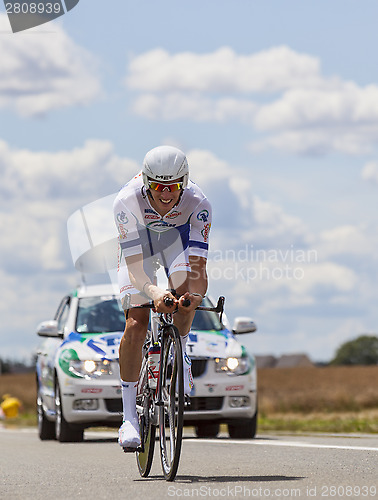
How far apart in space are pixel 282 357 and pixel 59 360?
449 ft

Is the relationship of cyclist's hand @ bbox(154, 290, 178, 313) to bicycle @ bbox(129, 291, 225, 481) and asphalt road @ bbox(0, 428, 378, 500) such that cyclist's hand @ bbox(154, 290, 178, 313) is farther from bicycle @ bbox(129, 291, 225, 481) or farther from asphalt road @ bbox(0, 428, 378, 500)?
asphalt road @ bbox(0, 428, 378, 500)

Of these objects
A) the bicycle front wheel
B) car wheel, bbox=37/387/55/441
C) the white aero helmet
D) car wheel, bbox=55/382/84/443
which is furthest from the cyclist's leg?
car wheel, bbox=37/387/55/441

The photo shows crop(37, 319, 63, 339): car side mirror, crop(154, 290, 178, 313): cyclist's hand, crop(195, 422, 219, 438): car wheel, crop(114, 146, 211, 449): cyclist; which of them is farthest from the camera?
crop(195, 422, 219, 438): car wheel

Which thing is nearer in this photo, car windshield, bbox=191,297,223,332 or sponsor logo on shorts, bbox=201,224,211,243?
sponsor logo on shorts, bbox=201,224,211,243

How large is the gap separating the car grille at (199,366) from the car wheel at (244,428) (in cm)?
74

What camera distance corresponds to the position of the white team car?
13.4 meters

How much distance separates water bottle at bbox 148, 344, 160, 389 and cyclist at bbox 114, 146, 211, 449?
0.09m

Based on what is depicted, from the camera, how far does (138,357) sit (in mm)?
8172

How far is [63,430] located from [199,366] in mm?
1751

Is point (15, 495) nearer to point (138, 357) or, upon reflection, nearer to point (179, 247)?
point (138, 357)

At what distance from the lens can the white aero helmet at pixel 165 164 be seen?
7660 mm

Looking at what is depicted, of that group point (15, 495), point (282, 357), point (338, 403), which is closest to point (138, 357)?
point (15, 495)

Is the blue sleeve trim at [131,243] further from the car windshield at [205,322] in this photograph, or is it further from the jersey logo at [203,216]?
the car windshield at [205,322]

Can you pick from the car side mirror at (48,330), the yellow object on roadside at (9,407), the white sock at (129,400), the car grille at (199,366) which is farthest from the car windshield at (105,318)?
the yellow object on roadside at (9,407)
